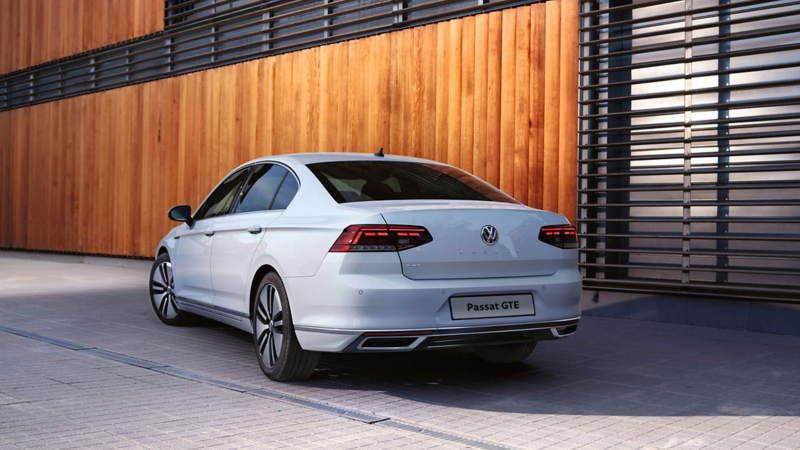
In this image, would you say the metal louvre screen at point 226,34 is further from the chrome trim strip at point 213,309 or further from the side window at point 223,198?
the chrome trim strip at point 213,309

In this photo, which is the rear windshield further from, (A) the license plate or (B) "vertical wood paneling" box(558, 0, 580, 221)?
(B) "vertical wood paneling" box(558, 0, 580, 221)

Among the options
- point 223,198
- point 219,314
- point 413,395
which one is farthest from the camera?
point 223,198

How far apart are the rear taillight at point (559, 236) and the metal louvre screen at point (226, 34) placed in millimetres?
5489

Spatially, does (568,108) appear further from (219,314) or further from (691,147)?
(219,314)

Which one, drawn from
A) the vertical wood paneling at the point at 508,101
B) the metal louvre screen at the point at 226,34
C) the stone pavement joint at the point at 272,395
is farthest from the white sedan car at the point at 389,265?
the metal louvre screen at the point at 226,34

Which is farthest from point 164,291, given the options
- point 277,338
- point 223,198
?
point 277,338

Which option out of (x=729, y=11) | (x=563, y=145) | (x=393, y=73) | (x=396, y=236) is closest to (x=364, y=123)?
(x=393, y=73)

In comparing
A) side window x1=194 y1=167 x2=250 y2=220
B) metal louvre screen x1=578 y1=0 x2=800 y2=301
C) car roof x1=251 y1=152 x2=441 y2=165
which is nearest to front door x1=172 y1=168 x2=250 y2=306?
side window x1=194 y1=167 x2=250 y2=220

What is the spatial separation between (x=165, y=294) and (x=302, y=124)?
551 cm

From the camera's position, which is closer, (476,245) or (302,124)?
(476,245)

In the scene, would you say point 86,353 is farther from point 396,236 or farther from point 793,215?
point 793,215

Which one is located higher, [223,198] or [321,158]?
[321,158]

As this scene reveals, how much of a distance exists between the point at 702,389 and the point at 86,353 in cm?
463

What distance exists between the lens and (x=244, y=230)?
6.02 meters
